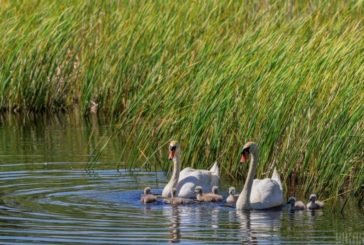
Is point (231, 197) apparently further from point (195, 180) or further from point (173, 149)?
point (173, 149)

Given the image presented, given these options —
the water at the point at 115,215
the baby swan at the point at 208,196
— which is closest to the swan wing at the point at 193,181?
the baby swan at the point at 208,196

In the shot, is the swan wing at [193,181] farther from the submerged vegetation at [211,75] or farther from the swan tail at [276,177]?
the swan tail at [276,177]

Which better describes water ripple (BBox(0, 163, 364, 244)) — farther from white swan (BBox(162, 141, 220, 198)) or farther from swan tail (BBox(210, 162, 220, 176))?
swan tail (BBox(210, 162, 220, 176))

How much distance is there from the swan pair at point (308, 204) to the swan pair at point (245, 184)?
207 mm

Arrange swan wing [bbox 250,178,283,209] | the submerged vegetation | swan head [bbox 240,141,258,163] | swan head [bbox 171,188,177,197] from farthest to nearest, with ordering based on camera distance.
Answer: swan head [bbox 171,188,177,197] < the submerged vegetation < swan head [bbox 240,141,258,163] < swan wing [bbox 250,178,283,209]

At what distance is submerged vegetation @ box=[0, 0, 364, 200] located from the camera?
1559 cm

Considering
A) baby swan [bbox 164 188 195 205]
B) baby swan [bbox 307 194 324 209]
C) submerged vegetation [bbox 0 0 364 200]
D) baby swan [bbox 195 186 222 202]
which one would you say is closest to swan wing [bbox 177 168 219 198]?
baby swan [bbox 195 186 222 202]

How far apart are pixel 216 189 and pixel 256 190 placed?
1.87 feet

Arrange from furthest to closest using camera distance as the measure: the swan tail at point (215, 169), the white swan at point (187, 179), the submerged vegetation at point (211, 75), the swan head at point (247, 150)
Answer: the swan tail at point (215, 169)
the white swan at point (187, 179)
the submerged vegetation at point (211, 75)
the swan head at point (247, 150)

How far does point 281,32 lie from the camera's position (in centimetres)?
1767

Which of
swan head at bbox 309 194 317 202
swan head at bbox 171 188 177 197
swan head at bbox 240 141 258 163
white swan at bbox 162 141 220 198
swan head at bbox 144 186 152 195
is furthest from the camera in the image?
white swan at bbox 162 141 220 198

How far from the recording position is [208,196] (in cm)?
1554

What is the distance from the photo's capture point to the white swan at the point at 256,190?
49.5 ft

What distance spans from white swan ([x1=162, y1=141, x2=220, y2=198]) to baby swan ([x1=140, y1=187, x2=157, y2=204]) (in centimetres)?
33
